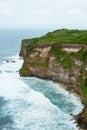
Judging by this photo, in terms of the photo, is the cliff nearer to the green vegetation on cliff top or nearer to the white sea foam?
the green vegetation on cliff top

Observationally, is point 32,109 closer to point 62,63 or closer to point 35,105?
point 35,105

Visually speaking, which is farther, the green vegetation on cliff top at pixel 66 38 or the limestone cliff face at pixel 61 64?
the green vegetation on cliff top at pixel 66 38

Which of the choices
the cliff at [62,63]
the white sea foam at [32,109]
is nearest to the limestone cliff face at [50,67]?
the cliff at [62,63]

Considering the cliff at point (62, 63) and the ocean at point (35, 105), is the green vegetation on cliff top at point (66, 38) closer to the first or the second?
the cliff at point (62, 63)

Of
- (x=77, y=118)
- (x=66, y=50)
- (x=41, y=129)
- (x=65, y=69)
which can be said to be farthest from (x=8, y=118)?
(x=66, y=50)

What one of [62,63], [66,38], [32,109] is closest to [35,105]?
[32,109]

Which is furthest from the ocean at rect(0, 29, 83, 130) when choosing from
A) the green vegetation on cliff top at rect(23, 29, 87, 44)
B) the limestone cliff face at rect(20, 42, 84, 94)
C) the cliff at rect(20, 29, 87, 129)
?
the green vegetation on cliff top at rect(23, 29, 87, 44)
